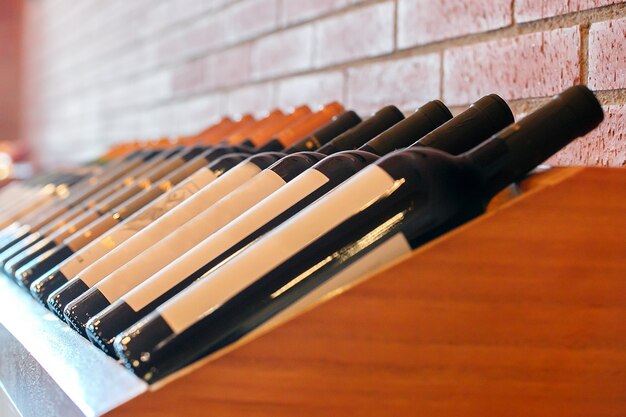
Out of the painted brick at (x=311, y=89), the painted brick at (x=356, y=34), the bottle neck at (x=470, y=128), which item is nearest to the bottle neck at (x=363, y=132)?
the bottle neck at (x=470, y=128)

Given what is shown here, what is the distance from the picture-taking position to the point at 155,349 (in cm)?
46

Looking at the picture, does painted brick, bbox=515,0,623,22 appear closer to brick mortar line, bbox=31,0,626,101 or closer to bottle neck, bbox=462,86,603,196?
brick mortar line, bbox=31,0,626,101

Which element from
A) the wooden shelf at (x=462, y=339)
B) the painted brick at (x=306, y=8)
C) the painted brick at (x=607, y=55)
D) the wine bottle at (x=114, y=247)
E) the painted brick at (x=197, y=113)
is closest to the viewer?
the wooden shelf at (x=462, y=339)

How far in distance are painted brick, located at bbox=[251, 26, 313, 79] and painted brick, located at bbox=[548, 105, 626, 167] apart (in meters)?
0.74

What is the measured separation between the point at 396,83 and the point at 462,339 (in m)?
0.79

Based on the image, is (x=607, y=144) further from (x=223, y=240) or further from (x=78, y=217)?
(x=78, y=217)

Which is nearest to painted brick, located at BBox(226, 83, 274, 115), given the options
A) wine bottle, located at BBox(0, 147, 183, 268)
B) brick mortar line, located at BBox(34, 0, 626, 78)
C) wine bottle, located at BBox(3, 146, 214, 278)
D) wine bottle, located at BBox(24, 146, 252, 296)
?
brick mortar line, located at BBox(34, 0, 626, 78)

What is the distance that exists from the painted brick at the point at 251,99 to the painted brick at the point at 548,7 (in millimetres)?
813

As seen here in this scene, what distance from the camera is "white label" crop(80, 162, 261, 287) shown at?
2.19ft

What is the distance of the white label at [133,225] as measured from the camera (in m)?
0.73

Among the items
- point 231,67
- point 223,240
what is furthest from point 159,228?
point 231,67

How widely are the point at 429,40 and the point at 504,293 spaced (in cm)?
70

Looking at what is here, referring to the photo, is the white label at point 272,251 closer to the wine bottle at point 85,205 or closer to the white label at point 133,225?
the white label at point 133,225

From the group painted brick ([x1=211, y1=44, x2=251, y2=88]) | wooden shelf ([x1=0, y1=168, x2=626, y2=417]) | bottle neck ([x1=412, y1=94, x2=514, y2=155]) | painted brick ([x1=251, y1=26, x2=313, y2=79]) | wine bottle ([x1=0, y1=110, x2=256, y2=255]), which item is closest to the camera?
wooden shelf ([x1=0, y1=168, x2=626, y2=417])
